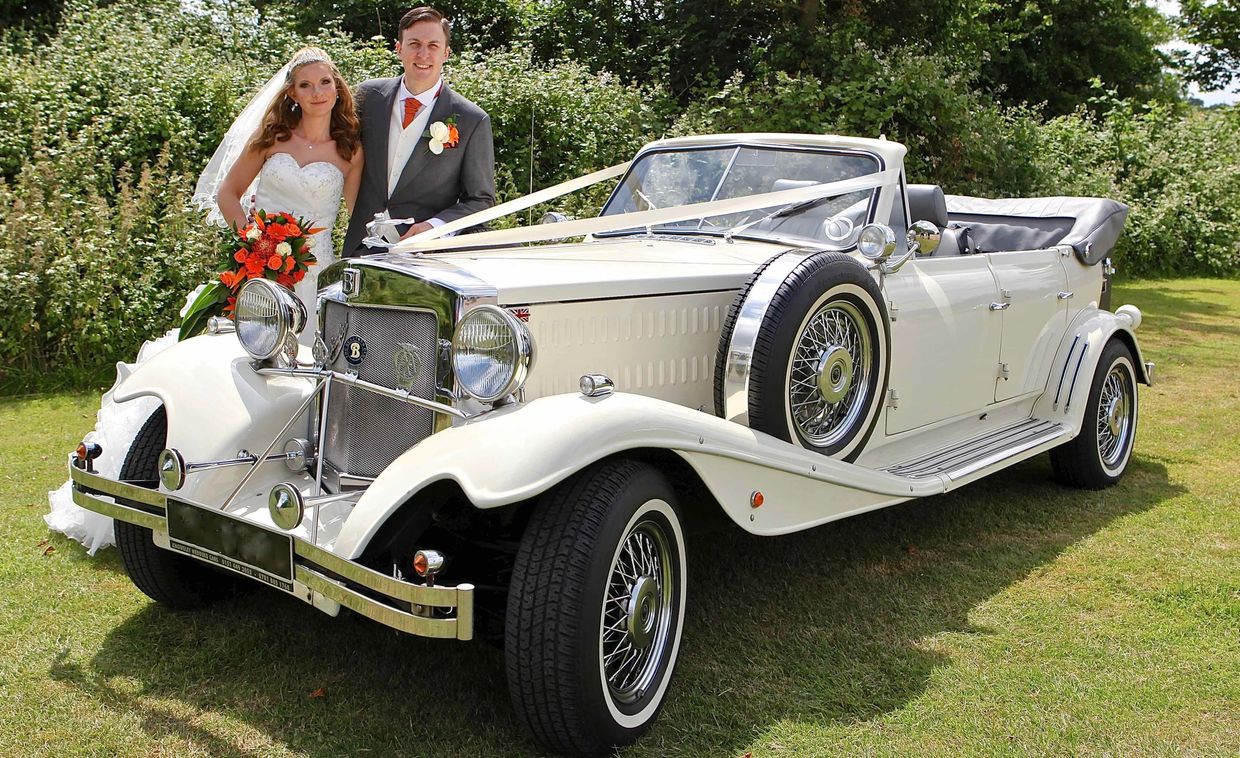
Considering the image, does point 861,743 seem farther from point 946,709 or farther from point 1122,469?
point 1122,469

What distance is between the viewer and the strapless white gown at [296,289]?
4461 mm

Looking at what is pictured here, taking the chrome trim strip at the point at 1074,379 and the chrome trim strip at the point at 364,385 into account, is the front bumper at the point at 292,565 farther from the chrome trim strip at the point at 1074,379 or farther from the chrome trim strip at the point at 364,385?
the chrome trim strip at the point at 1074,379

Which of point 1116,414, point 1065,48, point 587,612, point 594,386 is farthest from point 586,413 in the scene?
point 1065,48

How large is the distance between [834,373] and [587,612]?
160 cm

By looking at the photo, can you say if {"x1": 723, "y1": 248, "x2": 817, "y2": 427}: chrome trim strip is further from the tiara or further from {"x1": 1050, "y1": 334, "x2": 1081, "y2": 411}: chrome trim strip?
the tiara

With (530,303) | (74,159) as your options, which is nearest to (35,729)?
(530,303)

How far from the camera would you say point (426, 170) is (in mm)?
4914

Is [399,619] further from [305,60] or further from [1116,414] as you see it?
[1116,414]

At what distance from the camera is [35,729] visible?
9.77ft

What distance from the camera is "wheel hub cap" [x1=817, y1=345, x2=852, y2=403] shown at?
12.5 feet

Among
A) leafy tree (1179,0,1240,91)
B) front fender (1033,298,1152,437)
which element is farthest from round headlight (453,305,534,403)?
leafy tree (1179,0,1240,91)

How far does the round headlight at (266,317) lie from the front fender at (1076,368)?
381cm

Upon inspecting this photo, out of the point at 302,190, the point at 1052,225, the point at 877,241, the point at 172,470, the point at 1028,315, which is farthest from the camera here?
the point at 1052,225

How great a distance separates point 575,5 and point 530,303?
13.7m
